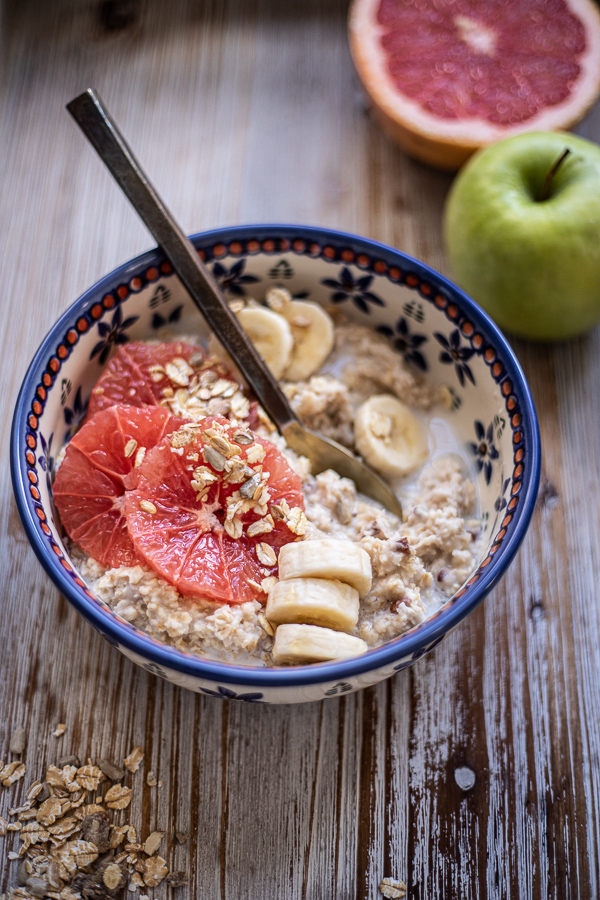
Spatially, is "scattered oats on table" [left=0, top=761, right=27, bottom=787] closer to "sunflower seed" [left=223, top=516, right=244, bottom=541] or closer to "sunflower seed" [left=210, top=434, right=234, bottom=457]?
"sunflower seed" [left=223, top=516, right=244, bottom=541]

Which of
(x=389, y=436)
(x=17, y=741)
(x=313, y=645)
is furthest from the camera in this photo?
(x=389, y=436)

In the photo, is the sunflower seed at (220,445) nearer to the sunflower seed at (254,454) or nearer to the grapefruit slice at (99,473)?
the sunflower seed at (254,454)

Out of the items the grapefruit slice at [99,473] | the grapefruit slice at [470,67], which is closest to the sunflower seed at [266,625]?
the grapefruit slice at [99,473]

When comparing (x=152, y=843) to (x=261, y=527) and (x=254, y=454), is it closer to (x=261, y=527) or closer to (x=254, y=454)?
(x=261, y=527)

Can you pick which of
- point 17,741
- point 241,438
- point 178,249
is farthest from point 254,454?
point 17,741

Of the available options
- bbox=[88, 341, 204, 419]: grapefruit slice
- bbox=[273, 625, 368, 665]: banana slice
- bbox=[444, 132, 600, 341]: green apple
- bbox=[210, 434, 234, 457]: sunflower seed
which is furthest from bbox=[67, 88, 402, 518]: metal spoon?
bbox=[444, 132, 600, 341]: green apple

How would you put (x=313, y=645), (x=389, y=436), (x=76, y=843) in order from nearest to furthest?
1. (x=313, y=645)
2. (x=76, y=843)
3. (x=389, y=436)

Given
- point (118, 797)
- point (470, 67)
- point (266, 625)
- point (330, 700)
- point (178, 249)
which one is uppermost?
point (470, 67)
